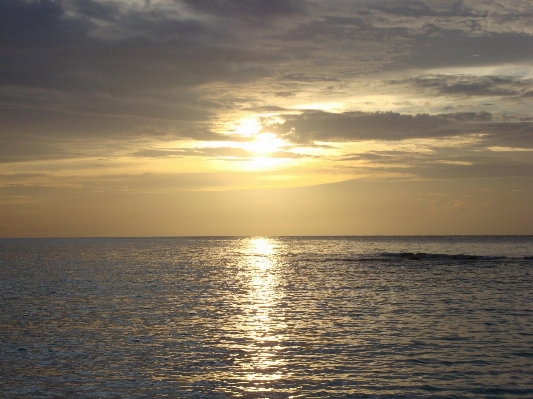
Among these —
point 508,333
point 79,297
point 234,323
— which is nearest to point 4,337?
point 234,323

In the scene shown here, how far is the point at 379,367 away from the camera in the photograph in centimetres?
2316

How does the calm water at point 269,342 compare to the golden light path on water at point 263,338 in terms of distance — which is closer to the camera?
the calm water at point 269,342

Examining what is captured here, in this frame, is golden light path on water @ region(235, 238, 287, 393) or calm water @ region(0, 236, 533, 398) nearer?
calm water @ region(0, 236, 533, 398)

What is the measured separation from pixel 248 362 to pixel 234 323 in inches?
408

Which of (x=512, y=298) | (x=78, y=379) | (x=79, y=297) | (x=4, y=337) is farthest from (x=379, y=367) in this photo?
(x=79, y=297)

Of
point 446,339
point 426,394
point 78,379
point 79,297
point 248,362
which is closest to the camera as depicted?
point 426,394

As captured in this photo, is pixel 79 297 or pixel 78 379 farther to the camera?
pixel 79 297

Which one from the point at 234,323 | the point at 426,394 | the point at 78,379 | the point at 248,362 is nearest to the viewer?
the point at 426,394

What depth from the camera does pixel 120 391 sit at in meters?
20.1

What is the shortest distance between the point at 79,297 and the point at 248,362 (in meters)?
28.9

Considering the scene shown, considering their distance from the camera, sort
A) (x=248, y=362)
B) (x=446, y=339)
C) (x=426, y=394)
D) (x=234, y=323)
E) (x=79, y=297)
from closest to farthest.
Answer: (x=426, y=394) < (x=248, y=362) < (x=446, y=339) < (x=234, y=323) < (x=79, y=297)

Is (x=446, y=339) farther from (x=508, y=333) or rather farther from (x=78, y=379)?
(x=78, y=379)

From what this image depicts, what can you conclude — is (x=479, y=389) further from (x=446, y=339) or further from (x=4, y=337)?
(x=4, y=337)

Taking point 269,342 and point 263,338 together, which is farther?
point 263,338
